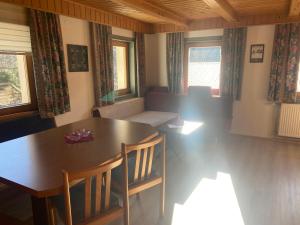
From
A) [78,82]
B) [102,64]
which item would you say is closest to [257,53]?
[102,64]

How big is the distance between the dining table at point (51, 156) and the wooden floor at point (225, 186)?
758 mm

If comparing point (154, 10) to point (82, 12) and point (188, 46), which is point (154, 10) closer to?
point (82, 12)

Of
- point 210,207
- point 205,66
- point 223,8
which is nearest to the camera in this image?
point 210,207

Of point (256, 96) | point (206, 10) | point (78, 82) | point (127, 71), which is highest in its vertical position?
point (206, 10)

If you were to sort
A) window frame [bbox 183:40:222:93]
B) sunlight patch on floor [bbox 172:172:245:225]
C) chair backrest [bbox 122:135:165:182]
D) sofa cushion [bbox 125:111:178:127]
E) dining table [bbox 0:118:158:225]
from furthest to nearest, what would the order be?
1. window frame [bbox 183:40:222:93]
2. sofa cushion [bbox 125:111:178:127]
3. sunlight patch on floor [bbox 172:172:245:225]
4. chair backrest [bbox 122:135:165:182]
5. dining table [bbox 0:118:158:225]

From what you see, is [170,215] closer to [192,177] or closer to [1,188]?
[192,177]

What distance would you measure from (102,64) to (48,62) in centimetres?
104

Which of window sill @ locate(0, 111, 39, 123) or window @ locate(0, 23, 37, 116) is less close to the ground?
window @ locate(0, 23, 37, 116)

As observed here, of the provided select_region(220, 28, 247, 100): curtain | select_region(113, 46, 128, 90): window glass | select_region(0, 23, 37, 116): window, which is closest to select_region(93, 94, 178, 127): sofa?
select_region(113, 46, 128, 90): window glass

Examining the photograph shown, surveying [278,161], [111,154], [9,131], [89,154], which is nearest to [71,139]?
[89,154]

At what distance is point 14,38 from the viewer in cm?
270

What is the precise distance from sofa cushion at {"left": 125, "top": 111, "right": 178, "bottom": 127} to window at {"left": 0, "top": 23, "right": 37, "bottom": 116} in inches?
69.9

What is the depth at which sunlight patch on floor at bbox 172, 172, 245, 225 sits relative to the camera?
2.07 meters

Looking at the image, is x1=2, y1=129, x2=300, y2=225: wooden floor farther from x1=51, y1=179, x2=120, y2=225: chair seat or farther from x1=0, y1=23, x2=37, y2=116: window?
x1=0, y1=23, x2=37, y2=116: window
